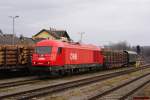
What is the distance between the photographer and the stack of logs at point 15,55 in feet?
96.8

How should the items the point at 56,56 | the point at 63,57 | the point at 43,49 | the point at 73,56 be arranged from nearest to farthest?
the point at 56,56 < the point at 43,49 < the point at 63,57 < the point at 73,56

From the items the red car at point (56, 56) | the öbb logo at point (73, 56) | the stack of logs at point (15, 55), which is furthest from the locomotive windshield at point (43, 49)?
the öbb logo at point (73, 56)

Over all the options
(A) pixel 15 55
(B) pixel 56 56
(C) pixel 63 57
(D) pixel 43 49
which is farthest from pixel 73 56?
(A) pixel 15 55

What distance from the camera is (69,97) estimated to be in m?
17.1

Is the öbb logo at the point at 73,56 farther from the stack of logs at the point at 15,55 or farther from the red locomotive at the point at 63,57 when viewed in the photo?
the stack of logs at the point at 15,55

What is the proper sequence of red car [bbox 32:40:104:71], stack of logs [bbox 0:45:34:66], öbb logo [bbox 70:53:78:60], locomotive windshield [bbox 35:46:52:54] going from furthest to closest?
öbb logo [bbox 70:53:78:60] < locomotive windshield [bbox 35:46:52:54] < red car [bbox 32:40:104:71] < stack of logs [bbox 0:45:34:66]

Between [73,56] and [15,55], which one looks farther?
[73,56]

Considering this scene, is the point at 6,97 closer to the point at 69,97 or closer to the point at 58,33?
the point at 69,97

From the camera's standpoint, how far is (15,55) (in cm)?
3103

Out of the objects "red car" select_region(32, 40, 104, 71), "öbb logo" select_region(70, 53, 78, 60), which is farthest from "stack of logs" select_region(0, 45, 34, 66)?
"öbb logo" select_region(70, 53, 78, 60)

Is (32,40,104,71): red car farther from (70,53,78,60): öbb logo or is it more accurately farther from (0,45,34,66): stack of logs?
(0,45,34,66): stack of logs

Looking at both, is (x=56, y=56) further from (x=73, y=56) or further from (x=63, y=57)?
(x=73, y=56)

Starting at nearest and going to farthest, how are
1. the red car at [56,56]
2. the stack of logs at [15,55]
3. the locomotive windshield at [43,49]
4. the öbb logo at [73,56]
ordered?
the stack of logs at [15,55] → the red car at [56,56] → the locomotive windshield at [43,49] → the öbb logo at [73,56]

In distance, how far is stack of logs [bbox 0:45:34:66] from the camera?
96.8 ft
